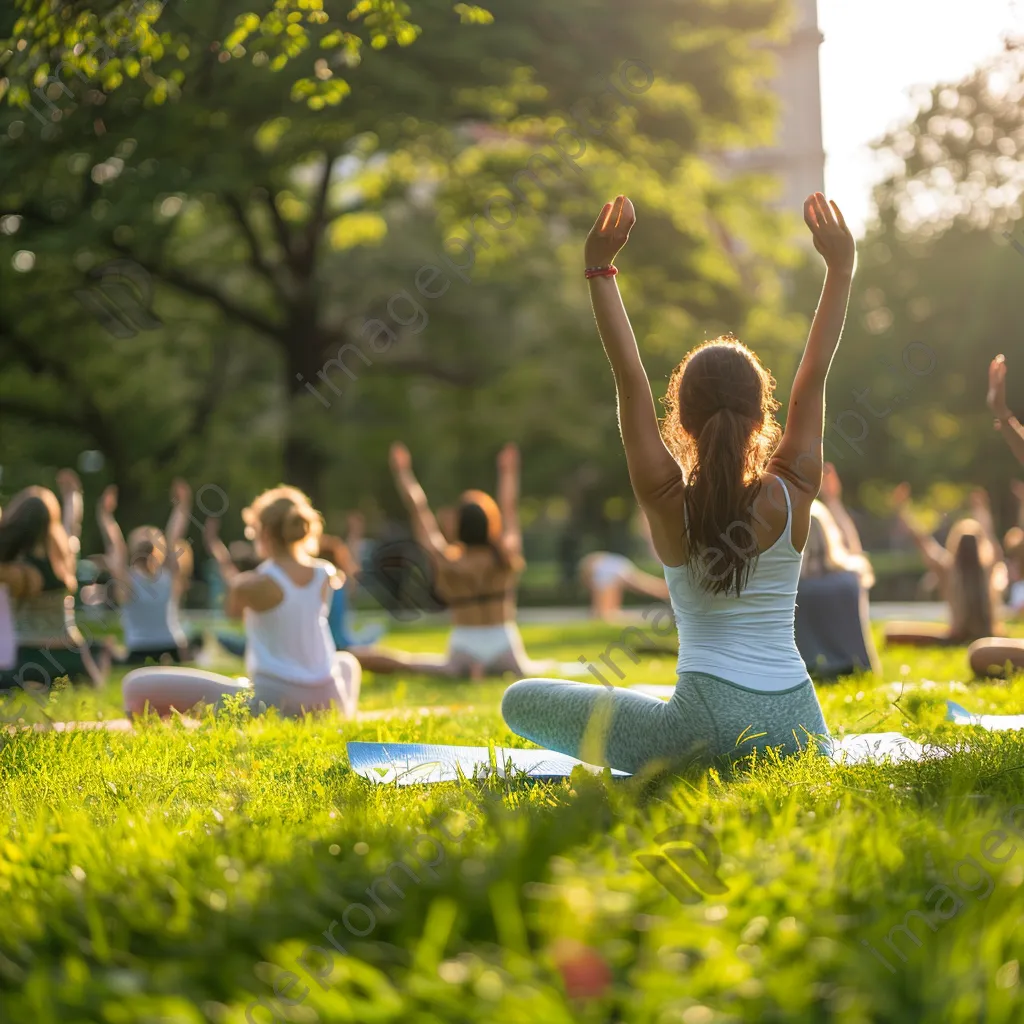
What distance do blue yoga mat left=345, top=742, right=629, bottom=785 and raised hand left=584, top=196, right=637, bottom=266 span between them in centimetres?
167

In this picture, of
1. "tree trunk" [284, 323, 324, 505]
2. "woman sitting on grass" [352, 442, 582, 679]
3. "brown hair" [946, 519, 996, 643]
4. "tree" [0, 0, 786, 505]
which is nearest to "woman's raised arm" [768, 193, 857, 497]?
"tree" [0, 0, 786, 505]

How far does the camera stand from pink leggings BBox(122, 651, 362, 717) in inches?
257

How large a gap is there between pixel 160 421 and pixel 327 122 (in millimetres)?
13963

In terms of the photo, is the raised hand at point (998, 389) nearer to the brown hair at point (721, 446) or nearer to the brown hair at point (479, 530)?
the brown hair at point (721, 446)

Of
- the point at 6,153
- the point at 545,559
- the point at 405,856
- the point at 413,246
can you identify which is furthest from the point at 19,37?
the point at 545,559

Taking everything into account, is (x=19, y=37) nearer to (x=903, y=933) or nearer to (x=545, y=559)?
(x=903, y=933)

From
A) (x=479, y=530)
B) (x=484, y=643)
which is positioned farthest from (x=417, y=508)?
(x=484, y=643)

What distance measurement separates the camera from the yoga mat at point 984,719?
5.13 metres

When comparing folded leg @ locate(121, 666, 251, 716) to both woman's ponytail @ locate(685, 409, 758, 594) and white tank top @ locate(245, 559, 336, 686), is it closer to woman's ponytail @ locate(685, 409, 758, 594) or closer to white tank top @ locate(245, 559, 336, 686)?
white tank top @ locate(245, 559, 336, 686)

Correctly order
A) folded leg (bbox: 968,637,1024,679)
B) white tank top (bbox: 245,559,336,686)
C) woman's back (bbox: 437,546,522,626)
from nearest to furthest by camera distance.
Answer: white tank top (bbox: 245,559,336,686)
folded leg (bbox: 968,637,1024,679)
woman's back (bbox: 437,546,522,626)

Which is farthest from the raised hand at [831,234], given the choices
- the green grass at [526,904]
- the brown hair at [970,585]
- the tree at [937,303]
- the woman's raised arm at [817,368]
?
the tree at [937,303]

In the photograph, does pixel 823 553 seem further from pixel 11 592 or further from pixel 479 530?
pixel 11 592

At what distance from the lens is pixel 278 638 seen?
666 cm

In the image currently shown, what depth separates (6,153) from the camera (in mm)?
12453
